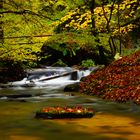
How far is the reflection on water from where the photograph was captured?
7926mm

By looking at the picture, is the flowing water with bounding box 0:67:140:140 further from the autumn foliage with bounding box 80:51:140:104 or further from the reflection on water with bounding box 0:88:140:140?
the autumn foliage with bounding box 80:51:140:104

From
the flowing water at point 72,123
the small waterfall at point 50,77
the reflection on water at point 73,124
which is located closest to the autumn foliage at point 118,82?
the flowing water at point 72,123

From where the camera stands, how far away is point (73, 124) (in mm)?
9055

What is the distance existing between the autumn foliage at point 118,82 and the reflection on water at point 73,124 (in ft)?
3.40

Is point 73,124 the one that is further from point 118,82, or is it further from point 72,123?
point 118,82

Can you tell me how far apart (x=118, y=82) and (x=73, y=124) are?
21.8 feet

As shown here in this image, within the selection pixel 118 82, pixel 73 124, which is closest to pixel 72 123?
pixel 73 124

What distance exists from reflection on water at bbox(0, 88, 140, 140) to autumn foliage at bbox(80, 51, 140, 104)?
1.04 metres

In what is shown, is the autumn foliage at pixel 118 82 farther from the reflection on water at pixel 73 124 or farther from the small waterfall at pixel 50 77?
the small waterfall at pixel 50 77

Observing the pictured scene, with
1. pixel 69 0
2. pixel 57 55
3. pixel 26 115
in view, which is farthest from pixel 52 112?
pixel 57 55

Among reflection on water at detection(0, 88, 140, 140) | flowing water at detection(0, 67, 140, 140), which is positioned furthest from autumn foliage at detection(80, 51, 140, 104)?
reflection on water at detection(0, 88, 140, 140)

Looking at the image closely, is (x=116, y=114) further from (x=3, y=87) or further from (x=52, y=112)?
(x=3, y=87)

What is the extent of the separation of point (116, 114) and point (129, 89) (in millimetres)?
3488

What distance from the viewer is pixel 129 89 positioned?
547 inches
